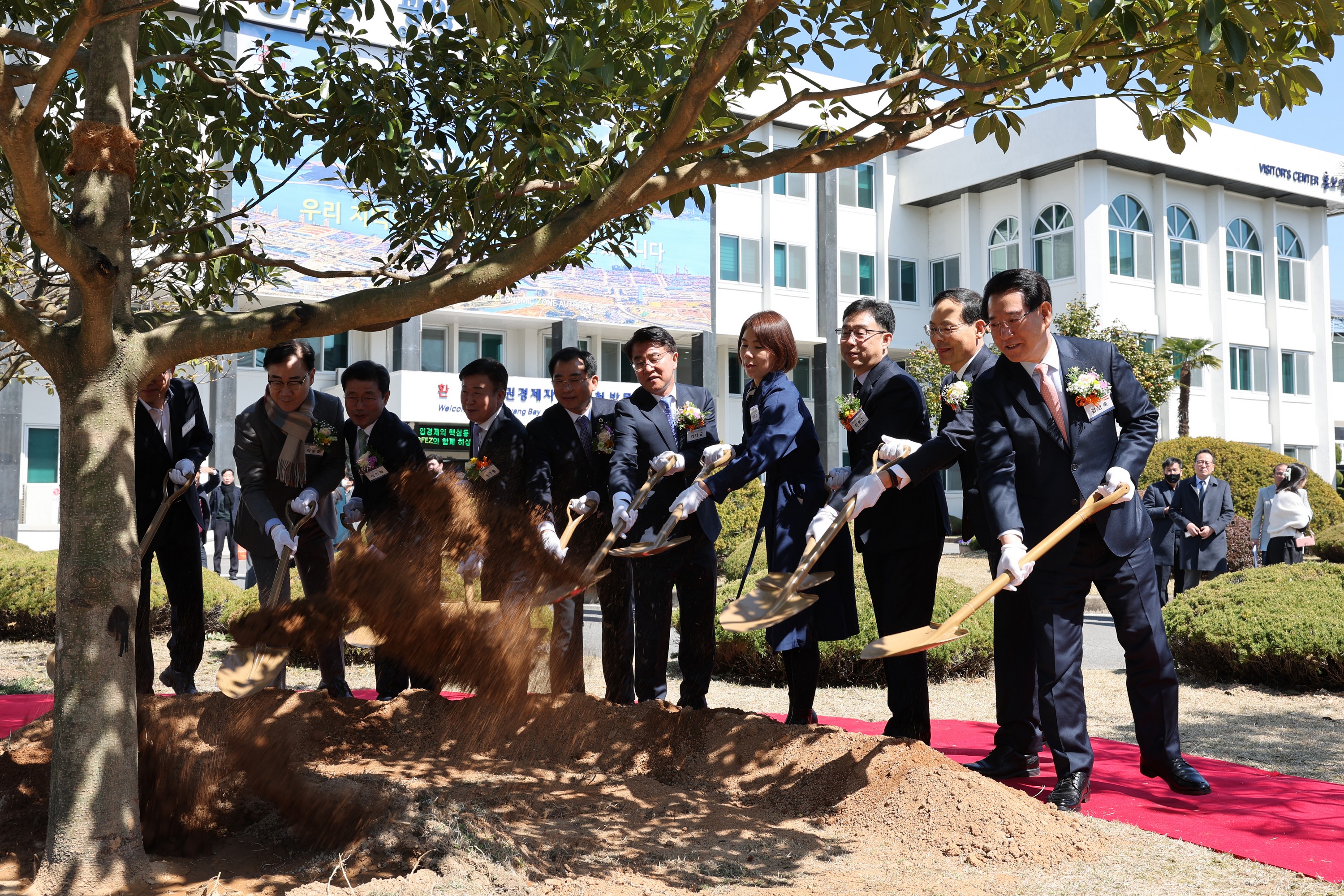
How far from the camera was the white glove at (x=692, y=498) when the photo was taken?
184 inches

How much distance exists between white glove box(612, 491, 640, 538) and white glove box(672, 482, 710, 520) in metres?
0.32

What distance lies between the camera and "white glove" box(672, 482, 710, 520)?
184 inches

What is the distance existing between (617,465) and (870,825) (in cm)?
216

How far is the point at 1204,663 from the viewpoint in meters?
7.65

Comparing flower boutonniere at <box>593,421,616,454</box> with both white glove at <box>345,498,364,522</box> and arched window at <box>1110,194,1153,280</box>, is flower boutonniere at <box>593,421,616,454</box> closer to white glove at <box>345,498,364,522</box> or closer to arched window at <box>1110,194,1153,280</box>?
white glove at <box>345,498,364,522</box>

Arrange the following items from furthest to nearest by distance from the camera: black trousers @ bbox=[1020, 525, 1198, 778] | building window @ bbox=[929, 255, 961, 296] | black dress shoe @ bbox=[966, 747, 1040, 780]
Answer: building window @ bbox=[929, 255, 961, 296] < black dress shoe @ bbox=[966, 747, 1040, 780] < black trousers @ bbox=[1020, 525, 1198, 778]

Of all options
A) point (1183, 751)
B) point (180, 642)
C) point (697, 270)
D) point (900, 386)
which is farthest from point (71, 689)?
point (697, 270)

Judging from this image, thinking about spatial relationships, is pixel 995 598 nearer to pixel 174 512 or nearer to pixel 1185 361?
pixel 174 512

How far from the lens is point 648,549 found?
4.82 m

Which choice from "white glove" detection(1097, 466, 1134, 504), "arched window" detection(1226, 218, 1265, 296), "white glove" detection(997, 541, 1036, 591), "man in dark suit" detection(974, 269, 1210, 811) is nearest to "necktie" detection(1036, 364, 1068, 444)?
"man in dark suit" detection(974, 269, 1210, 811)

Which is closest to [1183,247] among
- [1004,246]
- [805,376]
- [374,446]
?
[1004,246]

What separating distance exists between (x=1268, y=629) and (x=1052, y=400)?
4.22 meters

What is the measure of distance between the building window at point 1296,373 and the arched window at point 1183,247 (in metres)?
4.78

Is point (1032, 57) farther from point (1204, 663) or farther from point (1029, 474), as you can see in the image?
point (1204, 663)
